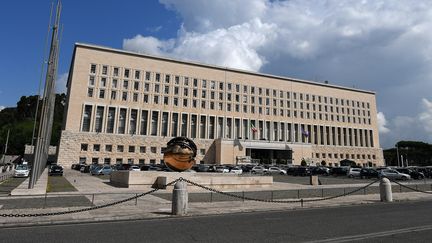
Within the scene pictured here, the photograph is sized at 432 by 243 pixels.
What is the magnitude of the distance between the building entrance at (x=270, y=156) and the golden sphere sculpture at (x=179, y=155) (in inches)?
2566

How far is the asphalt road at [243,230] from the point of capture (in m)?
8.20

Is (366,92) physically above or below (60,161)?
above

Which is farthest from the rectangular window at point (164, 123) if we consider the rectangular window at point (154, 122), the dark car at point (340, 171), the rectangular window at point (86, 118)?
the dark car at point (340, 171)

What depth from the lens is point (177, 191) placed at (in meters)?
12.7

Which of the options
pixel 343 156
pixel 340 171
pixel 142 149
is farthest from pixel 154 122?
pixel 343 156

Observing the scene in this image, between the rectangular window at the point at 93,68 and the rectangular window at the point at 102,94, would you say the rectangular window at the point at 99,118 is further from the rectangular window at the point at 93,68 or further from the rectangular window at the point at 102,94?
the rectangular window at the point at 93,68

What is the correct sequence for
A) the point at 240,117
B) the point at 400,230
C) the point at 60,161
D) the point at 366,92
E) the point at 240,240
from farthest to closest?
the point at 366,92 < the point at 240,117 < the point at 60,161 < the point at 400,230 < the point at 240,240

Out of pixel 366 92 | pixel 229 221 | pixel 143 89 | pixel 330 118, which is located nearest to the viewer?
pixel 229 221

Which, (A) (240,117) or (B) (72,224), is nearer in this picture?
(B) (72,224)

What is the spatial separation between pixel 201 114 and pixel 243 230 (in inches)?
3196

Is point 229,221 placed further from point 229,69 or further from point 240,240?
point 229,69

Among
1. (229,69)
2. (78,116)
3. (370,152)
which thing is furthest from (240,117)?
(370,152)

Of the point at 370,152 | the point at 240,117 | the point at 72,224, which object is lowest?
the point at 72,224

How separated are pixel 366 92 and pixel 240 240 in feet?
410
